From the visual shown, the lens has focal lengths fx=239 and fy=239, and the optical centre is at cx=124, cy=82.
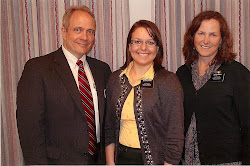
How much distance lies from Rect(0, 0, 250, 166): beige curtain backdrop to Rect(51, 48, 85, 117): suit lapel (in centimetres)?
76

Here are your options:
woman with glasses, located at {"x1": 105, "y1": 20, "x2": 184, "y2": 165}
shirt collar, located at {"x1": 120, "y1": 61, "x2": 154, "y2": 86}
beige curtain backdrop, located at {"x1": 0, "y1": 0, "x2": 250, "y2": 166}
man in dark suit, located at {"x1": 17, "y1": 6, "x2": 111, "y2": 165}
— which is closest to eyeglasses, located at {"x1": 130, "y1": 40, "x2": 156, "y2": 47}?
woman with glasses, located at {"x1": 105, "y1": 20, "x2": 184, "y2": 165}

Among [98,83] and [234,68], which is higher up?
[234,68]

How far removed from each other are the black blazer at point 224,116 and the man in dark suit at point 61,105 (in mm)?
825

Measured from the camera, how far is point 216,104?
6.23ft

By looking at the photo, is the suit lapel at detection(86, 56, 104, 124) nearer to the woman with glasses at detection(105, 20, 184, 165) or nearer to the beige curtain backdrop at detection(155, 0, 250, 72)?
the woman with glasses at detection(105, 20, 184, 165)

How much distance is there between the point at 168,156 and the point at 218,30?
1092 mm

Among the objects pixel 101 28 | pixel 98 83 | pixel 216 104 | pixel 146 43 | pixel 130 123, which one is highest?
pixel 101 28

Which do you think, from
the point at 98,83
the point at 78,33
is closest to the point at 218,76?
the point at 98,83

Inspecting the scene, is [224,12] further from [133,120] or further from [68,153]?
[68,153]

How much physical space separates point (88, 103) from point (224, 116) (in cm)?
109

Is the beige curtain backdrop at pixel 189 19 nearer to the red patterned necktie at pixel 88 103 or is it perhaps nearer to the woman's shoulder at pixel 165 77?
the woman's shoulder at pixel 165 77

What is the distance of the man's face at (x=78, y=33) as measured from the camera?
1.93 m

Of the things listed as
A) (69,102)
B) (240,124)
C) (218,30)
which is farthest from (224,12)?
(69,102)

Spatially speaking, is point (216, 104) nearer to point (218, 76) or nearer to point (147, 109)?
point (218, 76)
